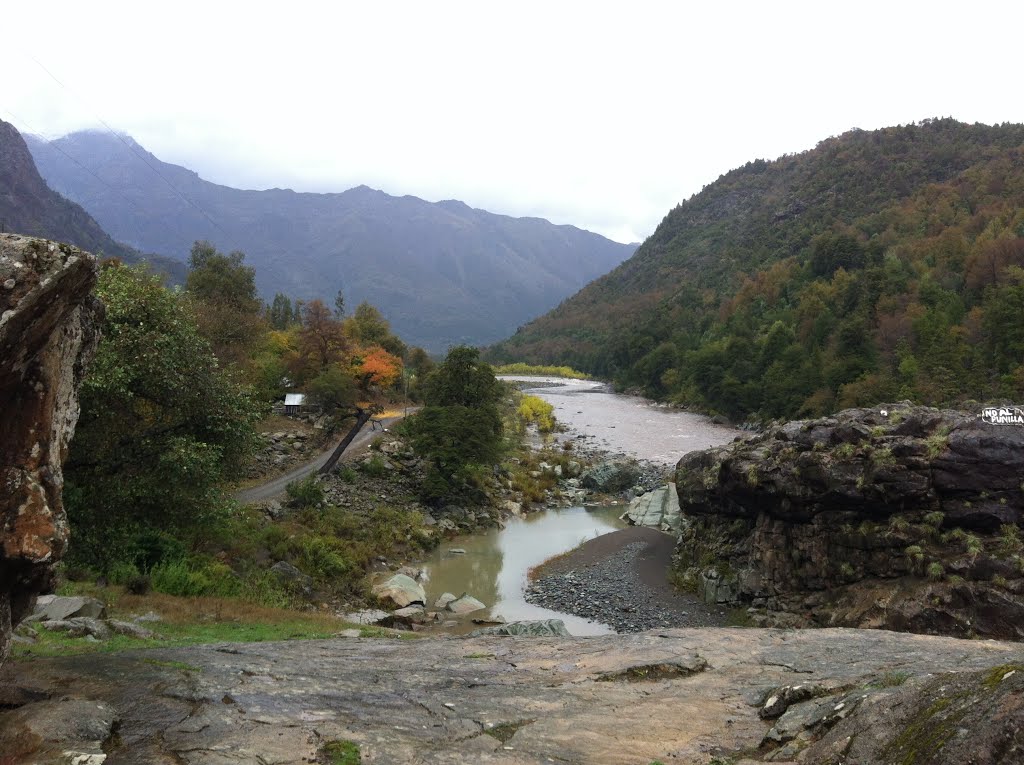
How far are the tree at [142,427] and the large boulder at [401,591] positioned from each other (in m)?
11.4

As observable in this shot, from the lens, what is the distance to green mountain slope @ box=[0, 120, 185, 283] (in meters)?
123

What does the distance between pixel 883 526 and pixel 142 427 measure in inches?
932

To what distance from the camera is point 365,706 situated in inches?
361

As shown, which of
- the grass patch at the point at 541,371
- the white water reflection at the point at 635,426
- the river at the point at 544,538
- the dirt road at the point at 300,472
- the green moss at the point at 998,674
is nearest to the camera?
the green moss at the point at 998,674

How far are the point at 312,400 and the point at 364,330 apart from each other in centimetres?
2158

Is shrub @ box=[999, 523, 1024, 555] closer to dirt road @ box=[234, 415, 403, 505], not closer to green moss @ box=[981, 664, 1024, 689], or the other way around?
green moss @ box=[981, 664, 1024, 689]

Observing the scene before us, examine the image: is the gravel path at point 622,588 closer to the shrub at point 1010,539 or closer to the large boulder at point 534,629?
the large boulder at point 534,629

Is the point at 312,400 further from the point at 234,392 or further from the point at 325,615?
the point at 234,392

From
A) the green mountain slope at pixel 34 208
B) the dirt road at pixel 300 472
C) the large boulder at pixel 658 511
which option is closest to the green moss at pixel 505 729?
the dirt road at pixel 300 472

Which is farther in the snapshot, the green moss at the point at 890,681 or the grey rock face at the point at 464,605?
the grey rock face at the point at 464,605

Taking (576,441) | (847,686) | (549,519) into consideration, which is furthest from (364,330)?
(847,686)

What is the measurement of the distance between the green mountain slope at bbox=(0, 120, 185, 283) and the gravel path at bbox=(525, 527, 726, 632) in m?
119

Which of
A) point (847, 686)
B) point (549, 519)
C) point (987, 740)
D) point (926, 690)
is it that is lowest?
point (549, 519)

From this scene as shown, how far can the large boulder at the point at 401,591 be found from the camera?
83.6ft
